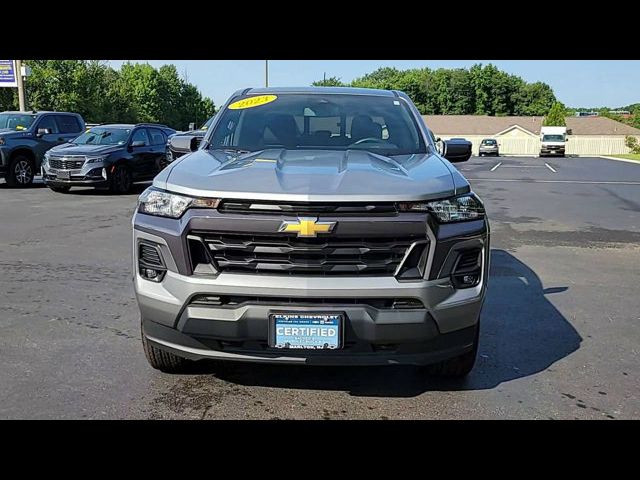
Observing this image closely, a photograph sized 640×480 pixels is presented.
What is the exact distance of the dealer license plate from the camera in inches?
118

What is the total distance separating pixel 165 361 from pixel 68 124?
1477cm

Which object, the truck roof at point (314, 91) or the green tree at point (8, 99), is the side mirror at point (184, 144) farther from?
the green tree at point (8, 99)

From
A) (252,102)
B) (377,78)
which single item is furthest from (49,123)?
(377,78)

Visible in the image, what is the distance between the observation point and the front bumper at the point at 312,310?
300cm

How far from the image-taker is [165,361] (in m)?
3.72

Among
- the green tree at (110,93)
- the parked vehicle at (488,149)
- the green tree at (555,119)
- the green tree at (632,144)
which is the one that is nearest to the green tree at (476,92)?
the green tree at (555,119)

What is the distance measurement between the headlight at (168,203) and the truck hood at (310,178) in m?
0.04

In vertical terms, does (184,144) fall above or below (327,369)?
above

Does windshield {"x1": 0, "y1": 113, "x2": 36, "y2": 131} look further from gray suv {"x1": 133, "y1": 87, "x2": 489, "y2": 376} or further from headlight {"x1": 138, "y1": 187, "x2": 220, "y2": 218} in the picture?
gray suv {"x1": 133, "y1": 87, "x2": 489, "y2": 376}

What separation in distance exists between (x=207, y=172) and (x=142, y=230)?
487mm

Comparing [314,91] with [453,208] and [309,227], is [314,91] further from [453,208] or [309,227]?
[309,227]

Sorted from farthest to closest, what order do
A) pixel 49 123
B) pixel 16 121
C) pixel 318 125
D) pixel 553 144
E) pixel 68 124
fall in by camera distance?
1. pixel 553 144
2. pixel 68 124
3. pixel 49 123
4. pixel 16 121
5. pixel 318 125
